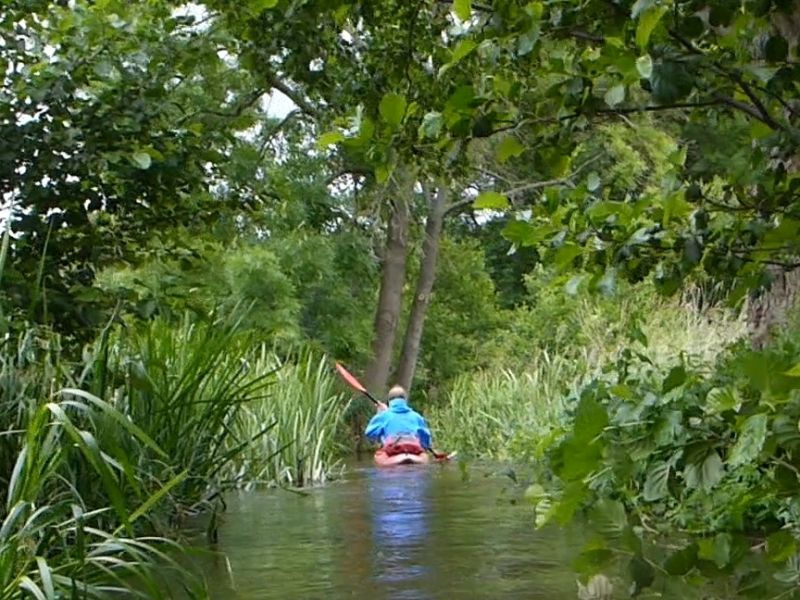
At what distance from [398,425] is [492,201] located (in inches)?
481

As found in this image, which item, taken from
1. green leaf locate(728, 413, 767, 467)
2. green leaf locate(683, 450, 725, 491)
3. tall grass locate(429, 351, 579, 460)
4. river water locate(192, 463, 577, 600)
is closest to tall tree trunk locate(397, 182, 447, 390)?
tall grass locate(429, 351, 579, 460)

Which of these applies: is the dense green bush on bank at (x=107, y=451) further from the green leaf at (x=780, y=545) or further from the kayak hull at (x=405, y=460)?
the kayak hull at (x=405, y=460)

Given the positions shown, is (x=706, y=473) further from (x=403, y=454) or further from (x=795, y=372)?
(x=403, y=454)

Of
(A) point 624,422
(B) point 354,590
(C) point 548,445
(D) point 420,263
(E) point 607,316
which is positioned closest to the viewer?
(A) point 624,422

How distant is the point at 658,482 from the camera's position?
182cm

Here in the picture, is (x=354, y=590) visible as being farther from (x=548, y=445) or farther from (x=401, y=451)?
(x=401, y=451)

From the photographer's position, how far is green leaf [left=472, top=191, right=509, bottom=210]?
80.1 inches

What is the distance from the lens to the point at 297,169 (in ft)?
66.9

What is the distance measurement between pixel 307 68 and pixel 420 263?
19769 mm

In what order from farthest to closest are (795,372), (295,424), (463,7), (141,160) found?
(295,424), (141,160), (463,7), (795,372)

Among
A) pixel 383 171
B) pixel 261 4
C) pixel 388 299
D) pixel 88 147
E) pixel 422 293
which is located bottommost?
pixel 383 171

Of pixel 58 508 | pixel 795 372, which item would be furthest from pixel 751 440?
pixel 58 508

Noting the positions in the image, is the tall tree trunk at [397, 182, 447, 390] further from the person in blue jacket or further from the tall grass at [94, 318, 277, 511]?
the tall grass at [94, 318, 277, 511]

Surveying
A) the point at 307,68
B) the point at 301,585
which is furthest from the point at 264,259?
the point at 301,585
